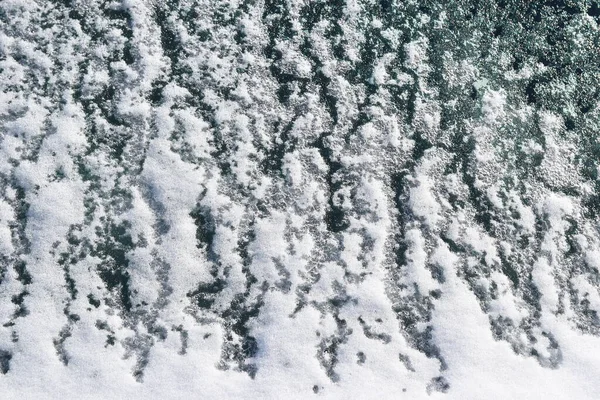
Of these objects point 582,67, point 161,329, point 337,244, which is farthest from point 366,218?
point 582,67

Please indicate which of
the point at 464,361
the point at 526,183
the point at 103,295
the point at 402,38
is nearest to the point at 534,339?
the point at 464,361

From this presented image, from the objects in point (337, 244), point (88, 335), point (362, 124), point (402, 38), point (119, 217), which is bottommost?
point (88, 335)

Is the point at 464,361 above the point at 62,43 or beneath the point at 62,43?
beneath

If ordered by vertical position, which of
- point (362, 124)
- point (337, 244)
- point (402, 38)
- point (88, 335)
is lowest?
point (88, 335)

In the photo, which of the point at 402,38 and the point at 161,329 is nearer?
the point at 161,329

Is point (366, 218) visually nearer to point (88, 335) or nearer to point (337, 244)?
point (337, 244)

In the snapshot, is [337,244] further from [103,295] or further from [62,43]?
[62,43]
